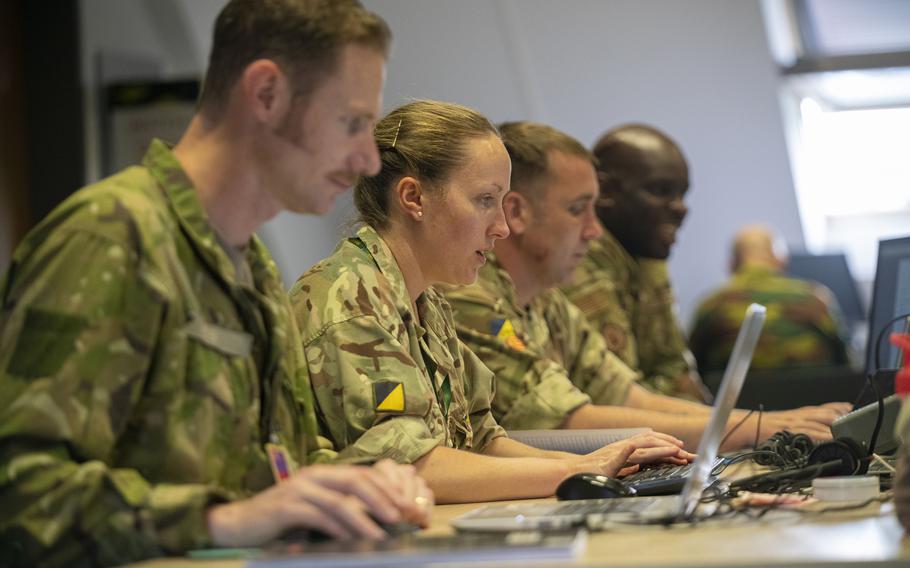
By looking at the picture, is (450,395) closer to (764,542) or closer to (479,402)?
(479,402)

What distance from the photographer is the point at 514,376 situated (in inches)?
98.1

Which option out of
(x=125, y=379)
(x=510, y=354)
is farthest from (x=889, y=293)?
(x=125, y=379)

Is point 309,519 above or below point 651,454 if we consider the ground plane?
above

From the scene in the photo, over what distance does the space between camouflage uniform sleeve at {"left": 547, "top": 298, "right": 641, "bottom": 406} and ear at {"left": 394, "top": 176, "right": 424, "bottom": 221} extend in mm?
1029

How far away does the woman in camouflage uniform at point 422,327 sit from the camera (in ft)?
5.58

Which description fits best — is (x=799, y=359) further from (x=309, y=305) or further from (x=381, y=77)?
(x=381, y=77)

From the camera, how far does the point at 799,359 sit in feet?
13.5

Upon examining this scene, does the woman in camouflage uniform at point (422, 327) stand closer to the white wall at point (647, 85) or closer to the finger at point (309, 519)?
→ the finger at point (309, 519)

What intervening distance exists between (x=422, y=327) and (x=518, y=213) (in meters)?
0.84

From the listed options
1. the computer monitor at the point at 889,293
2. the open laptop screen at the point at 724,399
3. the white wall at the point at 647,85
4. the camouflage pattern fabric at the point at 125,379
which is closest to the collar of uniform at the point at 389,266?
the camouflage pattern fabric at the point at 125,379

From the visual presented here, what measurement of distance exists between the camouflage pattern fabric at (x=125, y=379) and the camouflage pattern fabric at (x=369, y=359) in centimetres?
26

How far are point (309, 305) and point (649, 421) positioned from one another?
1102 mm

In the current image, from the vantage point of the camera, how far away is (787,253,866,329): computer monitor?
20.2 ft

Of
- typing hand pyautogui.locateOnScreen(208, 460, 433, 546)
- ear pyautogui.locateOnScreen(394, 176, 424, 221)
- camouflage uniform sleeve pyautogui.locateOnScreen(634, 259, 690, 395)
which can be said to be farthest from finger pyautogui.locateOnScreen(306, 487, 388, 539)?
camouflage uniform sleeve pyautogui.locateOnScreen(634, 259, 690, 395)
